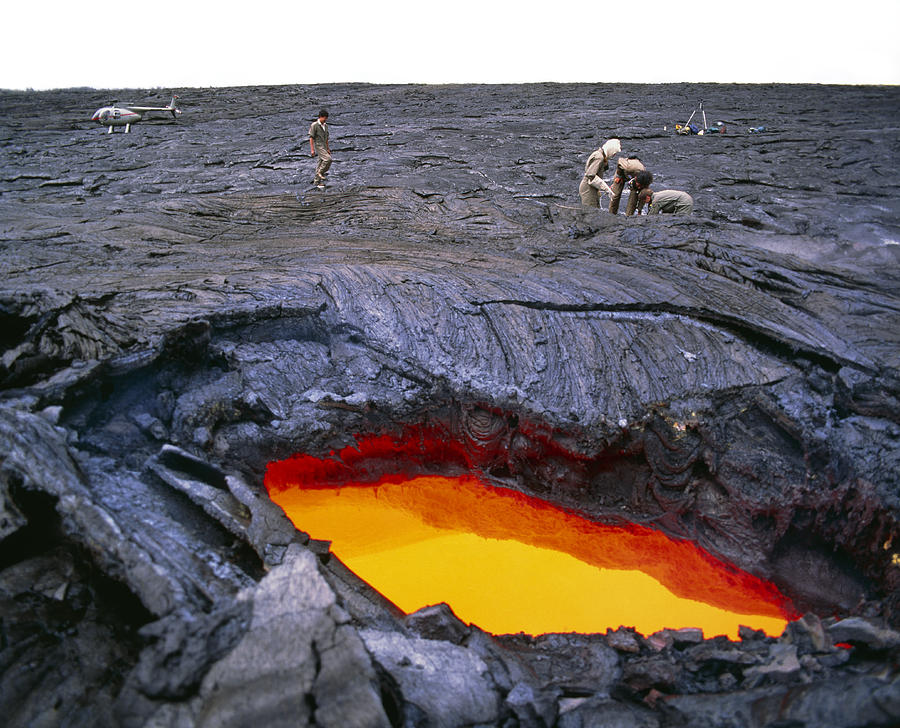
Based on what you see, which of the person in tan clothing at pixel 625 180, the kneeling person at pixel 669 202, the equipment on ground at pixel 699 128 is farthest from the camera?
the equipment on ground at pixel 699 128

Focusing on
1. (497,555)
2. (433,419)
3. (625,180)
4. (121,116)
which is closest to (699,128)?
(625,180)

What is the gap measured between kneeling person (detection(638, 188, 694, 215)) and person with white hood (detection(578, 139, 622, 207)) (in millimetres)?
410

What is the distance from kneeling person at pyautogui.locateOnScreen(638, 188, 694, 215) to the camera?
529 centimetres

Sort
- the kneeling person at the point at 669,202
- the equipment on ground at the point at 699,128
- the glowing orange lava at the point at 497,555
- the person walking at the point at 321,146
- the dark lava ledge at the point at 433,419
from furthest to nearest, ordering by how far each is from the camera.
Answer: the equipment on ground at the point at 699,128 < the person walking at the point at 321,146 < the kneeling person at the point at 669,202 < the glowing orange lava at the point at 497,555 < the dark lava ledge at the point at 433,419

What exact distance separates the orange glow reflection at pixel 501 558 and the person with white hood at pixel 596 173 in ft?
11.0

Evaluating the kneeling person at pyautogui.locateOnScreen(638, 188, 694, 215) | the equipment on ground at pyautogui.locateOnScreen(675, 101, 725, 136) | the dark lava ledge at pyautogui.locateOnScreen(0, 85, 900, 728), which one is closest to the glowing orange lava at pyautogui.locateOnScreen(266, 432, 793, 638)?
Answer: the dark lava ledge at pyautogui.locateOnScreen(0, 85, 900, 728)

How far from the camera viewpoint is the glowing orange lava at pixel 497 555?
381cm

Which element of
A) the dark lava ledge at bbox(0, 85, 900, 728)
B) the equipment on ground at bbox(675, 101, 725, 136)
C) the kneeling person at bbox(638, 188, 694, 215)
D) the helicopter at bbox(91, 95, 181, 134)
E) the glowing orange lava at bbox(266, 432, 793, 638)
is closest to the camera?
the dark lava ledge at bbox(0, 85, 900, 728)

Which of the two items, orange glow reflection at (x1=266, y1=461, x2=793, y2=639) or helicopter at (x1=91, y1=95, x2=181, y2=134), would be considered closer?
orange glow reflection at (x1=266, y1=461, x2=793, y2=639)

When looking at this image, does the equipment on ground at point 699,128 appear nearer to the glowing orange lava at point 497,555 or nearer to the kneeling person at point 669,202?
the kneeling person at point 669,202

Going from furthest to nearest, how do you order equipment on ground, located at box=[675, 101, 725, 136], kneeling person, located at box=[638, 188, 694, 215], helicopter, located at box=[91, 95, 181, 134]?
helicopter, located at box=[91, 95, 181, 134] < equipment on ground, located at box=[675, 101, 725, 136] < kneeling person, located at box=[638, 188, 694, 215]

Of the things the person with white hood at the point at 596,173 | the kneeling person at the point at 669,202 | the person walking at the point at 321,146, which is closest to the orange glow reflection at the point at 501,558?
the kneeling person at the point at 669,202

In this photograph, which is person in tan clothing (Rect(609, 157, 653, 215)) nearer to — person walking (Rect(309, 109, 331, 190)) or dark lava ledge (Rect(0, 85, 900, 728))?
dark lava ledge (Rect(0, 85, 900, 728))

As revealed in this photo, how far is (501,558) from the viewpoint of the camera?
425 cm
